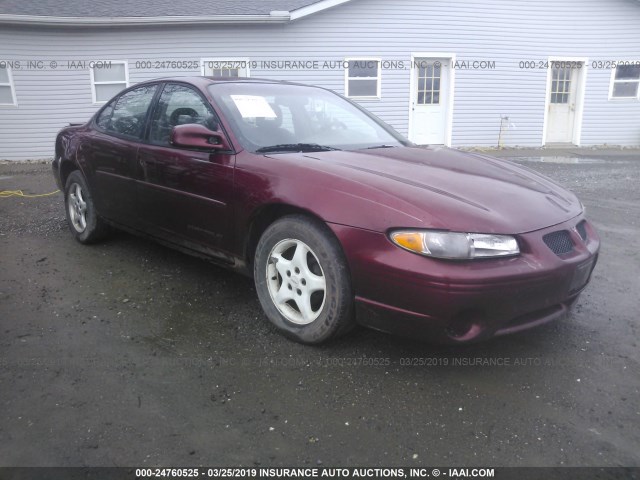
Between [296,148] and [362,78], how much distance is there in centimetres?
1064

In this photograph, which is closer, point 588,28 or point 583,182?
point 583,182

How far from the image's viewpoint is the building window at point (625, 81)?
1470cm

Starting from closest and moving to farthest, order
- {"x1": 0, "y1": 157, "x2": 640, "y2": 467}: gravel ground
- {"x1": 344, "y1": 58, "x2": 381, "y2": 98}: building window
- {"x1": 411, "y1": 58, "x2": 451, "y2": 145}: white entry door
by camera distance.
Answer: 1. {"x1": 0, "y1": 157, "x2": 640, "y2": 467}: gravel ground
2. {"x1": 344, "y1": 58, "x2": 381, "y2": 98}: building window
3. {"x1": 411, "y1": 58, "x2": 451, "y2": 145}: white entry door

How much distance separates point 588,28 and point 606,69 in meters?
1.25

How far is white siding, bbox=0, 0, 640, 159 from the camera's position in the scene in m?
12.4

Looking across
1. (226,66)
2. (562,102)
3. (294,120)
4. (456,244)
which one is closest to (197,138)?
(294,120)

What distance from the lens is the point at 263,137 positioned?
3373 millimetres

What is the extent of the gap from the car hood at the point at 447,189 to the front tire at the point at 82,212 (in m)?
2.43

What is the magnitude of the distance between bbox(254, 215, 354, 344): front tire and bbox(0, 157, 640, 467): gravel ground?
17 centimetres

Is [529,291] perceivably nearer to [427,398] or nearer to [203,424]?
[427,398]

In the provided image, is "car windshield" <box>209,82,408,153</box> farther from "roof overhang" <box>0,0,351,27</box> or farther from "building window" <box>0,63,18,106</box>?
"building window" <box>0,63,18,106</box>

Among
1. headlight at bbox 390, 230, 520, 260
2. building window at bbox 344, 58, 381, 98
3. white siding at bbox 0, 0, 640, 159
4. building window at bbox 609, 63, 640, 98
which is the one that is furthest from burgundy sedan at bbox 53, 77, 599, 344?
building window at bbox 609, 63, 640, 98

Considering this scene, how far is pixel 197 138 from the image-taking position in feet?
10.7

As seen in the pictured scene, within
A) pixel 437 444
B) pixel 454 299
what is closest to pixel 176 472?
pixel 437 444
